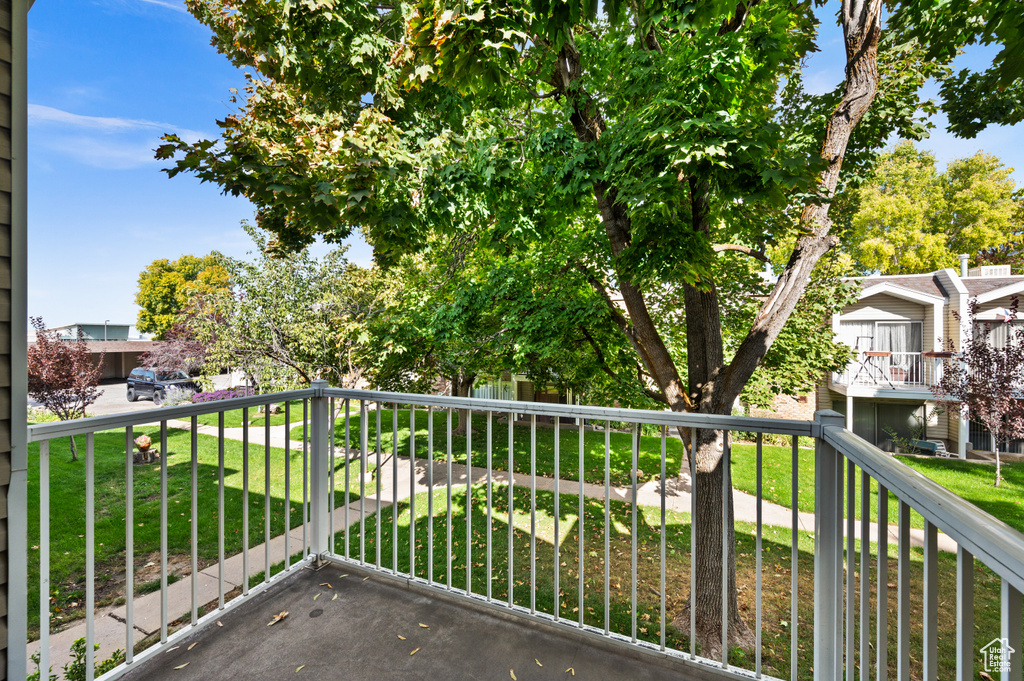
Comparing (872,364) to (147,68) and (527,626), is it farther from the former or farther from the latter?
(147,68)

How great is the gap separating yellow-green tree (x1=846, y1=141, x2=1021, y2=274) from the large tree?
50.9ft

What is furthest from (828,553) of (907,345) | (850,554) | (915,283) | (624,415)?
(915,283)

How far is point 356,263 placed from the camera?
7871mm

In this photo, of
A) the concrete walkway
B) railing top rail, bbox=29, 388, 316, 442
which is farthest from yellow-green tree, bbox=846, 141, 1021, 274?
railing top rail, bbox=29, 388, 316, 442

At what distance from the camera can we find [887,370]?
39.2 feet

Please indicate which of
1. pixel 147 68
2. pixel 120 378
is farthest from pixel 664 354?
pixel 120 378

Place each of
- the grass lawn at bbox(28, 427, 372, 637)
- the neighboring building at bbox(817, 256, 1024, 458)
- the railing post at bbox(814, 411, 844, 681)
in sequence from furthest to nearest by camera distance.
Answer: the neighboring building at bbox(817, 256, 1024, 458) < the grass lawn at bbox(28, 427, 372, 637) < the railing post at bbox(814, 411, 844, 681)

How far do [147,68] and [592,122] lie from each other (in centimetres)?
1215

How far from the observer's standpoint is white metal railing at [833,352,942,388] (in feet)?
38.0

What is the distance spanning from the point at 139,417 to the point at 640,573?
4.71m

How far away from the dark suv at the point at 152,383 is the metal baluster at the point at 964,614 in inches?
763

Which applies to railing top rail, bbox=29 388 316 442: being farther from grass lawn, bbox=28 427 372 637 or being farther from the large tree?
grass lawn, bbox=28 427 372 637

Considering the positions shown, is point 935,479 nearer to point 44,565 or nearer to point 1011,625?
point 1011,625

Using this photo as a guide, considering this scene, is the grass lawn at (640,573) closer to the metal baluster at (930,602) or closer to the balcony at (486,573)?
the balcony at (486,573)
